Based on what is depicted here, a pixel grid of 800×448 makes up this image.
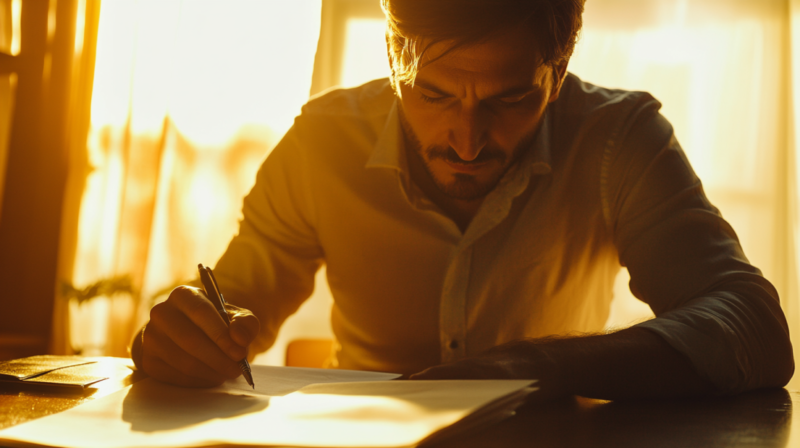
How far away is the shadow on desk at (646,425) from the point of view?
0.51 m

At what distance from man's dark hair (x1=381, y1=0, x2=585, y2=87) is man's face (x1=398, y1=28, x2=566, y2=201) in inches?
0.6

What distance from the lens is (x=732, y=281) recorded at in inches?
33.6

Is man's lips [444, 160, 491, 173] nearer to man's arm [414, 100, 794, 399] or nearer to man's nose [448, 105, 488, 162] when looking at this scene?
man's nose [448, 105, 488, 162]

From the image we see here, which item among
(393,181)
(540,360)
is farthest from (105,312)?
(540,360)

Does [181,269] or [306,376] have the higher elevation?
[306,376]

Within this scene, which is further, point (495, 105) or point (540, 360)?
point (495, 105)

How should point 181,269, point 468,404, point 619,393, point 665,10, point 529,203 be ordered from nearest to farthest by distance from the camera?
1. point 468,404
2. point 619,393
3. point 529,203
4. point 665,10
5. point 181,269

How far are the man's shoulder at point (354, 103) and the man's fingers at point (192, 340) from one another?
2.25 feet

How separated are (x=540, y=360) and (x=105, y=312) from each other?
2326 millimetres

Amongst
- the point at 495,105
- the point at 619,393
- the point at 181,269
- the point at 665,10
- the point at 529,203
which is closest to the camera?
the point at 619,393

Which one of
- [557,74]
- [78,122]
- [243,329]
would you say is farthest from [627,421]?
[78,122]

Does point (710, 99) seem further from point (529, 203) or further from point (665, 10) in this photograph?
point (529, 203)

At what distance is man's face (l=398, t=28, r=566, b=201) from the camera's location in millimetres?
913

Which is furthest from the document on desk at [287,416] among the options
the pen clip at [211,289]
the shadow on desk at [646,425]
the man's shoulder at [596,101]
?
the man's shoulder at [596,101]
